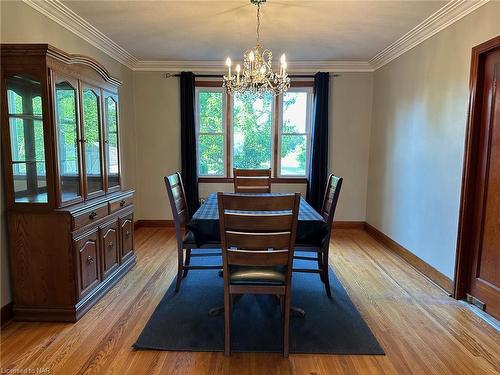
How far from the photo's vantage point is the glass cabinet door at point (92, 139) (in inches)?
107

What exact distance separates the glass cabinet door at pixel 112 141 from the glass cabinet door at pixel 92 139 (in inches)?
5.5

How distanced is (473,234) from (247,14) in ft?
9.28

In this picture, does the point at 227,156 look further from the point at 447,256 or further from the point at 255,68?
the point at 447,256

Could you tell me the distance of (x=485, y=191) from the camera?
2645mm

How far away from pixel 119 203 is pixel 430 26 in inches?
139

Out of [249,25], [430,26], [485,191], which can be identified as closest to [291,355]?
[485,191]

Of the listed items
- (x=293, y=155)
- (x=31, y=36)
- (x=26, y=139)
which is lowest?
(x=293, y=155)

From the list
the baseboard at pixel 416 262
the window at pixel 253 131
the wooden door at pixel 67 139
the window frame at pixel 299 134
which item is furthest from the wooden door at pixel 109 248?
the baseboard at pixel 416 262

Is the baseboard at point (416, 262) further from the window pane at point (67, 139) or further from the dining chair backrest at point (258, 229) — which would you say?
the window pane at point (67, 139)

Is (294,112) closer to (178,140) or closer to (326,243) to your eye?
(178,140)

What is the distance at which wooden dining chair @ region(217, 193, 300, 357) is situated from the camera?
1.90 meters

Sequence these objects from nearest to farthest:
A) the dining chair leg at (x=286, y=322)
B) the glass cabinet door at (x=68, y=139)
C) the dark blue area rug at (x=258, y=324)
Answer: the dining chair leg at (x=286, y=322) → the dark blue area rug at (x=258, y=324) → the glass cabinet door at (x=68, y=139)

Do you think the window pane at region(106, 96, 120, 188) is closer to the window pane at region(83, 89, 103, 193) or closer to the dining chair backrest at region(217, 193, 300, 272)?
the window pane at region(83, 89, 103, 193)

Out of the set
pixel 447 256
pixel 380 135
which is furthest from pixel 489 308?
pixel 380 135
